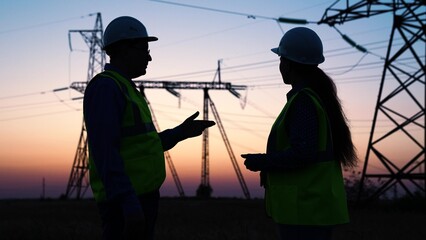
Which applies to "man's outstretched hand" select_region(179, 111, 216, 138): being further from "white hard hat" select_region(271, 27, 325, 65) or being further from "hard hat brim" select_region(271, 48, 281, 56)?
"white hard hat" select_region(271, 27, 325, 65)

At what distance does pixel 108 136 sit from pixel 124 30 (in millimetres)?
859

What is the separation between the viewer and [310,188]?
12.4 feet

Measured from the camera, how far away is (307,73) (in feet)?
13.6

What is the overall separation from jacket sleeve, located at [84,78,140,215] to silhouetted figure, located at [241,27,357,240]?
35.0 inches

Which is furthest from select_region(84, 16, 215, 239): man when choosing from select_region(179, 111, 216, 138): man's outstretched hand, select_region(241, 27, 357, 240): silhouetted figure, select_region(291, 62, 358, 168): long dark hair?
select_region(291, 62, 358, 168): long dark hair

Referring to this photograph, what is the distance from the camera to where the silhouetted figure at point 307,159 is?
3740mm

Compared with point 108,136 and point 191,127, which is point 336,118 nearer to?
point 191,127

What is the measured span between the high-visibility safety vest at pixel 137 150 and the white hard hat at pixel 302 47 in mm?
1111

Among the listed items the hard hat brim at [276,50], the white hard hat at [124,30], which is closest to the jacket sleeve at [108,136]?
the white hard hat at [124,30]

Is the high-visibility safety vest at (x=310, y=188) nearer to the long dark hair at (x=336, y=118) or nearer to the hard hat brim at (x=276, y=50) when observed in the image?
the long dark hair at (x=336, y=118)

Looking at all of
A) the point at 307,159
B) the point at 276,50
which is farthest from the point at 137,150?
the point at 276,50

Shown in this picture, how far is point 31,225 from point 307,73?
8.52m

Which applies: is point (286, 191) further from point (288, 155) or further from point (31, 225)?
point (31, 225)

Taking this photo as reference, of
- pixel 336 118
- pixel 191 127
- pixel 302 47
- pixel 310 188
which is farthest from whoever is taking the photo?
pixel 191 127
